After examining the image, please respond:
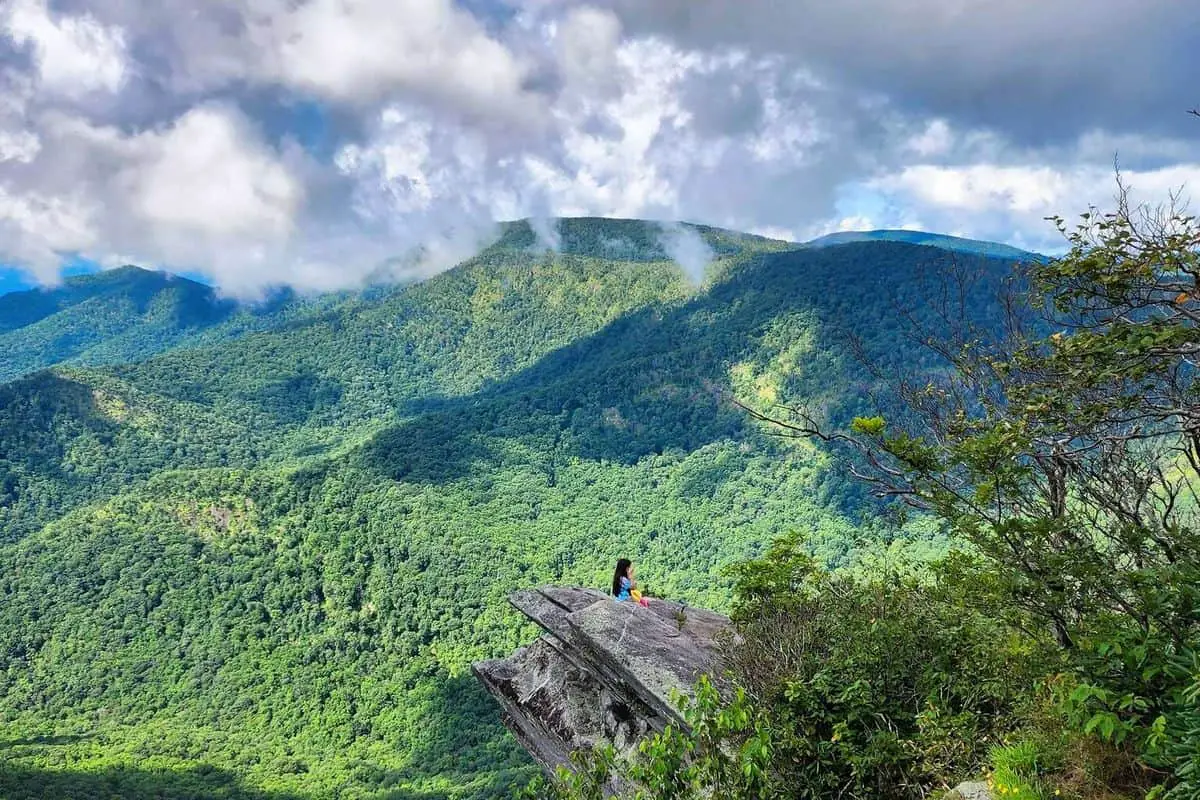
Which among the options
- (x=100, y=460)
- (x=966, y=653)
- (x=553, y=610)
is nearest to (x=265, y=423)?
(x=100, y=460)

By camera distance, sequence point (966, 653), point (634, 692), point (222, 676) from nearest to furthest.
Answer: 1. point (966, 653)
2. point (634, 692)
3. point (222, 676)

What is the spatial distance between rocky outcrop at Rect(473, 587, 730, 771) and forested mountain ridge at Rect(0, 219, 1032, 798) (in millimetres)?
26446

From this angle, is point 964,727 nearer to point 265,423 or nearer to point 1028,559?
point 1028,559

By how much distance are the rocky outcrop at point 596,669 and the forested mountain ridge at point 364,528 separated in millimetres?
26446

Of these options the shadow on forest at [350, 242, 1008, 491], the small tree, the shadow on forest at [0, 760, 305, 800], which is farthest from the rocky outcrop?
the shadow on forest at [350, 242, 1008, 491]

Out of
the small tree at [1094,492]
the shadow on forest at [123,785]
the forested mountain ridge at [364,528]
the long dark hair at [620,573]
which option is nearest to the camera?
the small tree at [1094,492]

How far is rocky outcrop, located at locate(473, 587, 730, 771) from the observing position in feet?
43.1

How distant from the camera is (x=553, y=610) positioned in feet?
61.7

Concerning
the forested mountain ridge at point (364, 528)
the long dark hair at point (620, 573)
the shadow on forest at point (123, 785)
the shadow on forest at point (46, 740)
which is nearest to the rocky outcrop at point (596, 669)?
the long dark hair at point (620, 573)

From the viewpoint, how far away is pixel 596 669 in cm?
1522

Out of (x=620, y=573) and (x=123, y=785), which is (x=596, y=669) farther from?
(x=123, y=785)

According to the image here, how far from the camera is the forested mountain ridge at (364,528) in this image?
5744 centimetres

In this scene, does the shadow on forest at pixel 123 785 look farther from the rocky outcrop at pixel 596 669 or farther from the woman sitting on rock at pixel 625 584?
the woman sitting on rock at pixel 625 584

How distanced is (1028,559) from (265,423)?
161m
